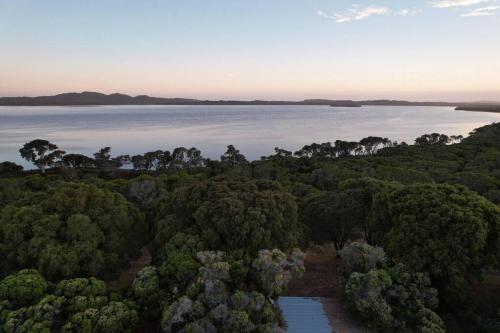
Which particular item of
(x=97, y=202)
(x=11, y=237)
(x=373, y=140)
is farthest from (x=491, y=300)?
(x=373, y=140)

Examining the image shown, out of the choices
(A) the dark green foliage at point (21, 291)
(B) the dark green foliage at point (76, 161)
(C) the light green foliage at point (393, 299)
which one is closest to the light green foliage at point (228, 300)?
(C) the light green foliage at point (393, 299)

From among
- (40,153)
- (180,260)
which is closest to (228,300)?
(180,260)

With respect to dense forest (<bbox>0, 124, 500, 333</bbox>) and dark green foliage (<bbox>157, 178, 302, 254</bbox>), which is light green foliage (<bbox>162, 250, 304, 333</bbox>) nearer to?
dense forest (<bbox>0, 124, 500, 333</bbox>)

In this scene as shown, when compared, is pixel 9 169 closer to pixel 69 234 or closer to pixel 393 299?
pixel 69 234

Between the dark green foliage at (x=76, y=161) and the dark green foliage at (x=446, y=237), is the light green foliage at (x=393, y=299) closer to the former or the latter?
the dark green foliage at (x=446, y=237)

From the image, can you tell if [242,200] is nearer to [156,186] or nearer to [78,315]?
[78,315]

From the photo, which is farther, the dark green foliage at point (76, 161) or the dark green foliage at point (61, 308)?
the dark green foliage at point (76, 161)

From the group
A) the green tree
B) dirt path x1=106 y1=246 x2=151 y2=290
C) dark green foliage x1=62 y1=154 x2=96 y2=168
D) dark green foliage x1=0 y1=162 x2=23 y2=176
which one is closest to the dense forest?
dirt path x1=106 y1=246 x2=151 y2=290
